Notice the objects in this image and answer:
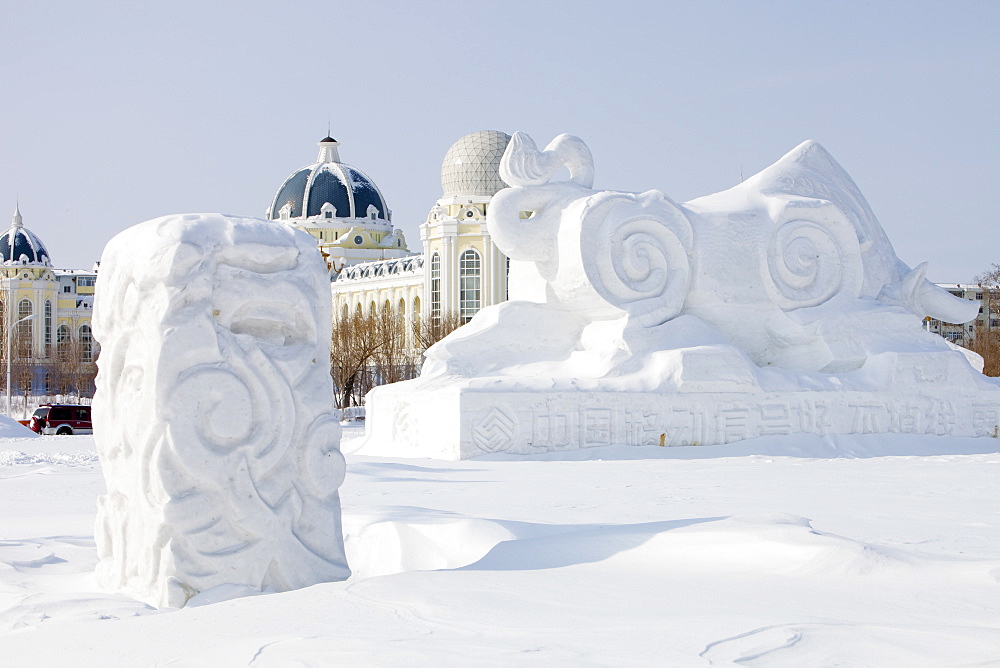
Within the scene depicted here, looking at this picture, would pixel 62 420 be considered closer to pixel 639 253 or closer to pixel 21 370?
pixel 639 253

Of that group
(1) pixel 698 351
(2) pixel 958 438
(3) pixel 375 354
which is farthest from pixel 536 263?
(3) pixel 375 354

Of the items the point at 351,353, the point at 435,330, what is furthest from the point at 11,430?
the point at 435,330

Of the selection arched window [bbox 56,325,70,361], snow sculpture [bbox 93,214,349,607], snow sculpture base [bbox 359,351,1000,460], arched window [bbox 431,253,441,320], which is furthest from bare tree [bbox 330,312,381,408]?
snow sculpture [bbox 93,214,349,607]

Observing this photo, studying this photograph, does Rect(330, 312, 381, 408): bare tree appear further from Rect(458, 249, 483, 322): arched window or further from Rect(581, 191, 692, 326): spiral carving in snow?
Rect(581, 191, 692, 326): spiral carving in snow

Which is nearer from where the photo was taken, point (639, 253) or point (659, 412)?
point (659, 412)

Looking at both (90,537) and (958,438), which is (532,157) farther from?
(90,537)

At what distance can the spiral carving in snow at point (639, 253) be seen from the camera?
14312mm

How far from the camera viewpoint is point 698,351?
45.5 ft

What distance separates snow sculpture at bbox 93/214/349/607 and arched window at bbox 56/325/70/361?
60.8 metres

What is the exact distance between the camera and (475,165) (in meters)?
54.3

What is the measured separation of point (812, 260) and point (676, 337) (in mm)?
2385

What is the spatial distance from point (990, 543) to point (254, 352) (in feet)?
13.1

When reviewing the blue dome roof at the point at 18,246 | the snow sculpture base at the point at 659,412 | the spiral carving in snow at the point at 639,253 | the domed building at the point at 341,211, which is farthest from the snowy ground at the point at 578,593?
the blue dome roof at the point at 18,246

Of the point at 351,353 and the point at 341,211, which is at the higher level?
the point at 341,211
